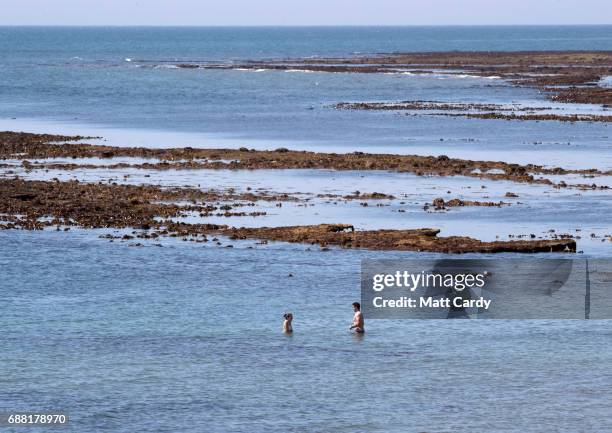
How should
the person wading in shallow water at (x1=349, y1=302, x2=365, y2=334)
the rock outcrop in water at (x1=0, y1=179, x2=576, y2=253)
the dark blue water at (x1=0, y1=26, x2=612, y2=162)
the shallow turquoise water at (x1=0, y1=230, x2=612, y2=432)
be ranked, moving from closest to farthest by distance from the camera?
the shallow turquoise water at (x1=0, y1=230, x2=612, y2=432) < the person wading in shallow water at (x1=349, y1=302, x2=365, y2=334) < the rock outcrop in water at (x1=0, y1=179, x2=576, y2=253) < the dark blue water at (x1=0, y1=26, x2=612, y2=162)

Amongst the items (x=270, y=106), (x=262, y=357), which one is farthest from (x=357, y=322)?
(x=270, y=106)

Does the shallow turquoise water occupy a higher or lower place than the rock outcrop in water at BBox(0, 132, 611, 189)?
lower

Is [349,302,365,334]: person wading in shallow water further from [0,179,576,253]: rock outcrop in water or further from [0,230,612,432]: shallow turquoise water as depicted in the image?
[0,179,576,253]: rock outcrop in water

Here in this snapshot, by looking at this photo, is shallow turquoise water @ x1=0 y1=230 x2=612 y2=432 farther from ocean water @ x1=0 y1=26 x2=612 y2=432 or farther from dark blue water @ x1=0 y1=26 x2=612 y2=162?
dark blue water @ x1=0 y1=26 x2=612 y2=162

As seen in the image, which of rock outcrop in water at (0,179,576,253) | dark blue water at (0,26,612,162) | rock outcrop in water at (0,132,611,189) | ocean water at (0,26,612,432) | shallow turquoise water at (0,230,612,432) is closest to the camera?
shallow turquoise water at (0,230,612,432)

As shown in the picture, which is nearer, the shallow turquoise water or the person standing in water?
the shallow turquoise water

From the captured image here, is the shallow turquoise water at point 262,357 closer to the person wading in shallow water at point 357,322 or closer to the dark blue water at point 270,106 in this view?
the person wading in shallow water at point 357,322

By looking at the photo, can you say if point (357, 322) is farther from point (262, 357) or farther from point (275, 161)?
point (275, 161)

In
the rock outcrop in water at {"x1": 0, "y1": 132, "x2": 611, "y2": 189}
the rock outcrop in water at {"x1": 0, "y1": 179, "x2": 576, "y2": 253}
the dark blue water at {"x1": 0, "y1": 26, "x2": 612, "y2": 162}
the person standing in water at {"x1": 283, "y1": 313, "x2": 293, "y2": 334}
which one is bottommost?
the person standing in water at {"x1": 283, "y1": 313, "x2": 293, "y2": 334}

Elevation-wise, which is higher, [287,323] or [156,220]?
[156,220]

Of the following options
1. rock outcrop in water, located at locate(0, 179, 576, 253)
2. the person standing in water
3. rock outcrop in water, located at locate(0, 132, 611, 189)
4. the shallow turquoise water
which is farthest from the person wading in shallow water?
rock outcrop in water, located at locate(0, 132, 611, 189)

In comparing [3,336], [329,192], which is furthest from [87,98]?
[3,336]

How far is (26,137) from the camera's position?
7719cm

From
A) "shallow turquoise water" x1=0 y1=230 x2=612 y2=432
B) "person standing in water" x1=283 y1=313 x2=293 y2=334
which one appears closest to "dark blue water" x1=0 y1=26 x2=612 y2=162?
"shallow turquoise water" x1=0 y1=230 x2=612 y2=432
